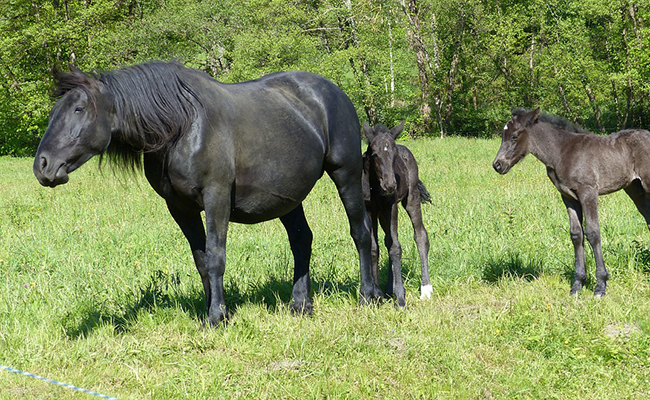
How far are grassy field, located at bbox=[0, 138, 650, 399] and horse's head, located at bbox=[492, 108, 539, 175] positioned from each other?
1.28 meters

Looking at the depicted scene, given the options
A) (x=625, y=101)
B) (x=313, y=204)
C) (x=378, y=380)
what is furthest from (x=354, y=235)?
(x=625, y=101)

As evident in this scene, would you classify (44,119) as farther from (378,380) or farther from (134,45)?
A: (378,380)

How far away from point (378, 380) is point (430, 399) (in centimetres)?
38

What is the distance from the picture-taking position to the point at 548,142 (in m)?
6.32

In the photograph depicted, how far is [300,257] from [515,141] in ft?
8.49

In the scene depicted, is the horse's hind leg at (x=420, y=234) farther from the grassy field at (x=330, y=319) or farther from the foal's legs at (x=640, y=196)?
the foal's legs at (x=640, y=196)

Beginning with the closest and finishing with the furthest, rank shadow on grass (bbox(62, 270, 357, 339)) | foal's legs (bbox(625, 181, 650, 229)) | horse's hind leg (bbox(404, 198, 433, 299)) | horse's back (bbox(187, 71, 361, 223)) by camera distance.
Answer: horse's back (bbox(187, 71, 361, 223))
shadow on grass (bbox(62, 270, 357, 339))
horse's hind leg (bbox(404, 198, 433, 299))
foal's legs (bbox(625, 181, 650, 229))

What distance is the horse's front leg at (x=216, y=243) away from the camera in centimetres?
461

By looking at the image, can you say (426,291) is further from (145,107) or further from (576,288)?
(145,107)

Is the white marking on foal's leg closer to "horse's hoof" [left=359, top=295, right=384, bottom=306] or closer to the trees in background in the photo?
"horse's hoof" [left=359, top=295, right=384, bottom=306]

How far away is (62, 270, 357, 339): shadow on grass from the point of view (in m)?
5.31

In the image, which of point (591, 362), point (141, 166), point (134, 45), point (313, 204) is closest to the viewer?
point (591, 362)

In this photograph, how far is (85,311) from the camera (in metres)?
5.64

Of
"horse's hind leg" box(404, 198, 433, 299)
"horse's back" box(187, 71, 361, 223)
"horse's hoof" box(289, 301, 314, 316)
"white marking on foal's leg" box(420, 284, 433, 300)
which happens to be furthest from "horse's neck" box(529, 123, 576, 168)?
"horse's hoof" box(289, 301, 314, 316)
